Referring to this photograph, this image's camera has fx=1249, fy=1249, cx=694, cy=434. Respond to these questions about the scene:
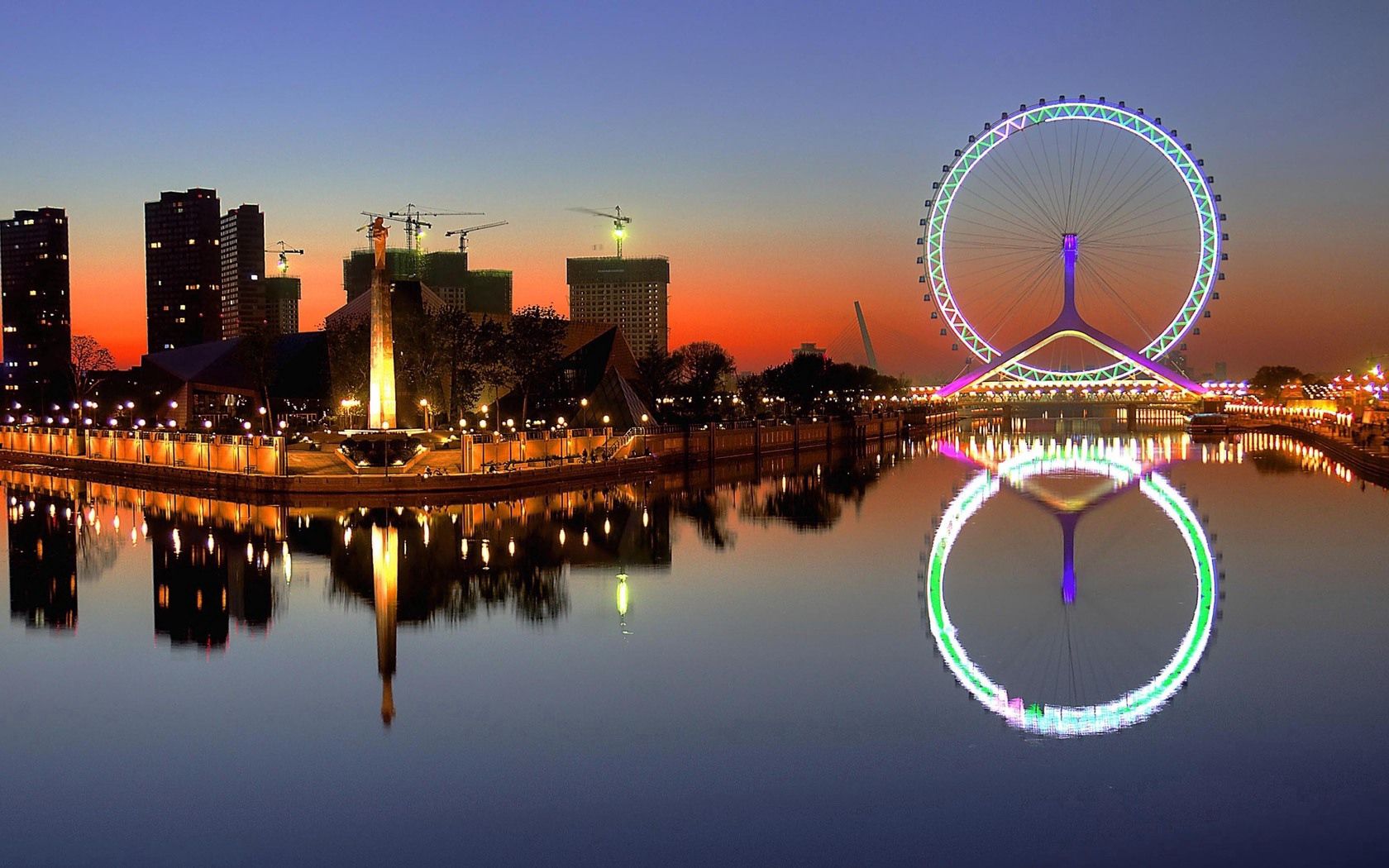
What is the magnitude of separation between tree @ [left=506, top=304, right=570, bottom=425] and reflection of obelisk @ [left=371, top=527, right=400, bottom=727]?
81.3ft

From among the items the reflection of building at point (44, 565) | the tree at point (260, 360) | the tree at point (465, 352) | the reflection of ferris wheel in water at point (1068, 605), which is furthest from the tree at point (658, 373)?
the reflection of building at point (44, 565)

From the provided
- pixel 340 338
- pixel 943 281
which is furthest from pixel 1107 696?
pixel 943 281

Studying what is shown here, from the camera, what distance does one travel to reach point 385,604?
18.2 meters

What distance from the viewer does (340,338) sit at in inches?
2373

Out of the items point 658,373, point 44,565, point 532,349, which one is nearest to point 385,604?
point 44,565

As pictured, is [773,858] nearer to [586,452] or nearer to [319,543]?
[319,543]

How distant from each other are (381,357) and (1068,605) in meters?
22.6

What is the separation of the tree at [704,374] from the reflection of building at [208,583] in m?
46.7

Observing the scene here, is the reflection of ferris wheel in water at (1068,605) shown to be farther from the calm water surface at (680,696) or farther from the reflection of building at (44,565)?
the reflection of building at (44,565)

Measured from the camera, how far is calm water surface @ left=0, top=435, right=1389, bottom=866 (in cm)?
918

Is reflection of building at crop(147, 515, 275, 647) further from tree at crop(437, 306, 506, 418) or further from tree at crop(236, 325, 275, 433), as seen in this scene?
tree at crop(236, 325, 275, 433)

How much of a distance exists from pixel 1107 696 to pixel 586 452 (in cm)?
2797

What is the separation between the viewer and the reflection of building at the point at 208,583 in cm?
1689

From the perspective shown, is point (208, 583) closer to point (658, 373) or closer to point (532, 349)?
point (532, 349)
